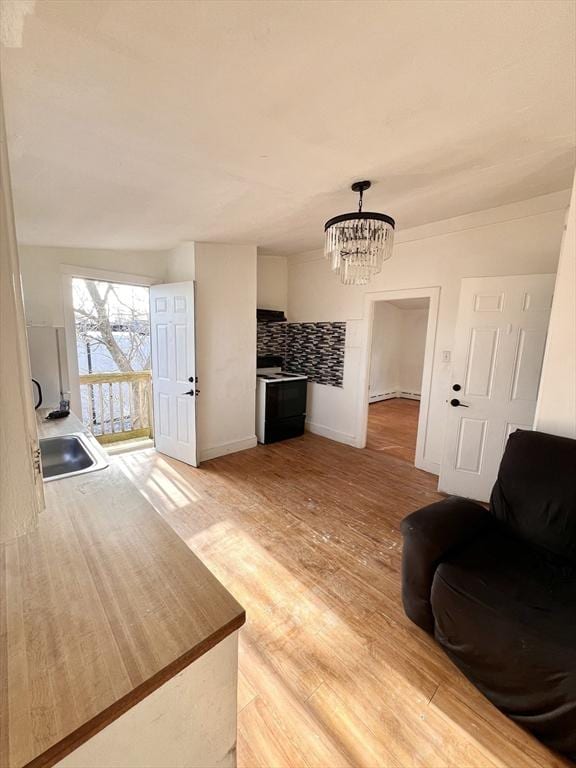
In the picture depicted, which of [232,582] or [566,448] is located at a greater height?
[566,448]

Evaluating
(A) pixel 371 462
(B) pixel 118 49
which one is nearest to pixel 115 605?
(B) pixel 118 49

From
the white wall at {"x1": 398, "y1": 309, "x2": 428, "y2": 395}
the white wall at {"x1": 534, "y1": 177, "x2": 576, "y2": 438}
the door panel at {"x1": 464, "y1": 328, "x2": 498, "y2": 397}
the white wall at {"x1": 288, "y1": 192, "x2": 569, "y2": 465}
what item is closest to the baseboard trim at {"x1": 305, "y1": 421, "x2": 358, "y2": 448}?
the white wall at {"x1": 288, "y1": 192, "x2": 569, "y2": 465}

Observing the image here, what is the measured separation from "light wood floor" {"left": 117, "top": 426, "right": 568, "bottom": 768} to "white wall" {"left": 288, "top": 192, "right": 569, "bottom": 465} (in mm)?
1141

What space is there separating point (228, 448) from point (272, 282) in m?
2.40

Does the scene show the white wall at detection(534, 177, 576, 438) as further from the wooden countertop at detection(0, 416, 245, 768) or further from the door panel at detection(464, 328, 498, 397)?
the wooden countertop at detection(0, 416, 245, 768)

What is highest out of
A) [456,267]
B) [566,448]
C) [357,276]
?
[456,267]

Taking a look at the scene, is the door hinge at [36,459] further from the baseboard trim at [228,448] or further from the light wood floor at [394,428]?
the light wood floor at [394,428]

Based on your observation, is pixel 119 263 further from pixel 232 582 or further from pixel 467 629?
pixel 467 629

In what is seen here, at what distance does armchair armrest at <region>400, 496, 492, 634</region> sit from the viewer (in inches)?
59.9


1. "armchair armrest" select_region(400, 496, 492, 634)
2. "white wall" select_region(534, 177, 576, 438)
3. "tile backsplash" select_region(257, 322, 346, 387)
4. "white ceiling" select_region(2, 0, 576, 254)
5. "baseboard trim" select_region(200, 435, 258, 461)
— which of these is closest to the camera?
"white ceiling" select_region(2, 0, 576, 254)

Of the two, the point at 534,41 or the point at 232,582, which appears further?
the point at 232,582

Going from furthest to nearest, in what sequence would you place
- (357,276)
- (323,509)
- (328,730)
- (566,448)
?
(323,509), (357,276), (566,448), (328,730)

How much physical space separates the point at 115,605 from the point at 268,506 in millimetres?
1994

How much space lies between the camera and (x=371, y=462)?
368cm
